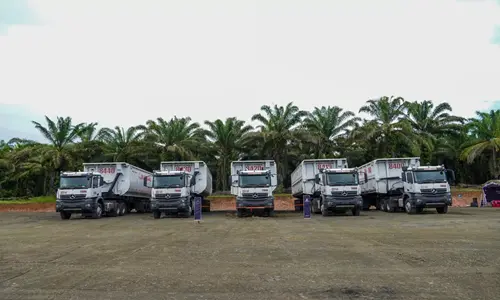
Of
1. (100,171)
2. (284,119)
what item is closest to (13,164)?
(100,171)

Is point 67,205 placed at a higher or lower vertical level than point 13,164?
lower

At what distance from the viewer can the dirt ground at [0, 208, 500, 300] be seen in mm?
6477

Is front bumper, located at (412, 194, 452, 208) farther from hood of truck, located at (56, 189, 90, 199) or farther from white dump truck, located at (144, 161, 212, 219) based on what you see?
hood of truck, located at (56, 189, 90, 199)

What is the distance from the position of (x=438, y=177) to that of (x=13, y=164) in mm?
43545

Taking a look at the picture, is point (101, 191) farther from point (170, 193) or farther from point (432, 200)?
point (432, 200)

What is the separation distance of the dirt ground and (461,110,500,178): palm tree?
32.0 m

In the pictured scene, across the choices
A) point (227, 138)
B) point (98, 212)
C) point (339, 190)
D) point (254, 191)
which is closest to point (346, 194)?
point (339, 190)

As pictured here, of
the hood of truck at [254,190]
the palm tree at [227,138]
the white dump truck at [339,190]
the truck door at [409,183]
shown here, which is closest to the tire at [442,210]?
the truck door at [409,183]

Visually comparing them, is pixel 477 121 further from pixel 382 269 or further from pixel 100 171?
pixel 382 269

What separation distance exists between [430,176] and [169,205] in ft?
49.5

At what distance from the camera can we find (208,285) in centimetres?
695

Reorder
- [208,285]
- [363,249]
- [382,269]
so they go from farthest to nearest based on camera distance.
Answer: [363,249] < [382,269] < [208,285]

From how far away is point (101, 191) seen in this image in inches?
1073

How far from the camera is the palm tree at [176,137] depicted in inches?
1622
